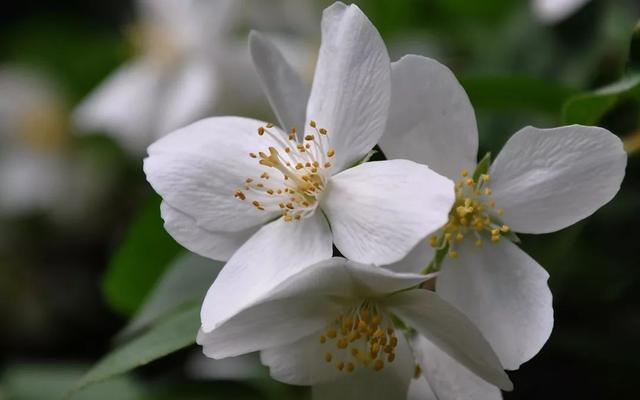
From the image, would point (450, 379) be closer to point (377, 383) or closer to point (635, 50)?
point (377, 383)

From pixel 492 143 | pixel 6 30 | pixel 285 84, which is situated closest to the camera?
pixel 285 84

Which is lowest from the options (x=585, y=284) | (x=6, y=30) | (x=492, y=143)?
(x=6, y=30)

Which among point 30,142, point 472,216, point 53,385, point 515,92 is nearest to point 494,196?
point 472,216

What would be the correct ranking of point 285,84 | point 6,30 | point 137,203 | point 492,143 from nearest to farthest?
point 285,84
point 492,143
point 137,203
point 6,30

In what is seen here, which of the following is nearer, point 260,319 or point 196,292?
point 260,319

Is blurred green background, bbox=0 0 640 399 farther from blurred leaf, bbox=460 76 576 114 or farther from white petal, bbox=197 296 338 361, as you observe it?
white petal, bbox=197 296 338 361

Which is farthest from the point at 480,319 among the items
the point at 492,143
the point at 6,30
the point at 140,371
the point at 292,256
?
the point at 6,30

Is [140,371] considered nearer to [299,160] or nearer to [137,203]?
[299,160]

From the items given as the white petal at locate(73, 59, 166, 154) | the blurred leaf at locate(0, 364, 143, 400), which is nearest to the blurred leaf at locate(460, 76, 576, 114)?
the blurred leaf at locate(0, 364, 143, 400)
